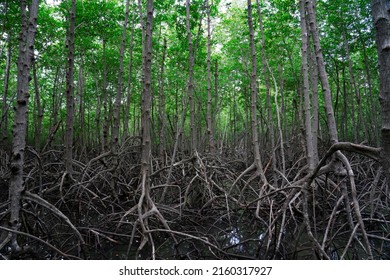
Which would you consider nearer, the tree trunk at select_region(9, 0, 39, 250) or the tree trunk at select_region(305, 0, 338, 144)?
the tree trunk at select_region(9, 0, 39, 250)

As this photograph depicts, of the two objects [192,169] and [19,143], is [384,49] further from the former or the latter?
[192,169]

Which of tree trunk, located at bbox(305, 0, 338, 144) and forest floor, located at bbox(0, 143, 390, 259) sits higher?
tree trunk, located at bbox(305, 0, 338, 144)

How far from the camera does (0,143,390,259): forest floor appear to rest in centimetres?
250

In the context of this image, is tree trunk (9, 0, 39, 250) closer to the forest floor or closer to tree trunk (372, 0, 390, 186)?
the forest floor

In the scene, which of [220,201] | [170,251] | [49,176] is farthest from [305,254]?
[49,176]

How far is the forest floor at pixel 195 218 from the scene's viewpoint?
2502 mm

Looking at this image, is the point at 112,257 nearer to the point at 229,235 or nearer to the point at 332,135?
the point at 229,235

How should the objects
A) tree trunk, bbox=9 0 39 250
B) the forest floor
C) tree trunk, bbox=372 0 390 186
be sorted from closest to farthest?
tree trunk, bbox=372 0 390 186 < tree trunk, bbox=9 0 39 250 < the forest floor

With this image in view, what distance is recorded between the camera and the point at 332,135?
8.14 feet

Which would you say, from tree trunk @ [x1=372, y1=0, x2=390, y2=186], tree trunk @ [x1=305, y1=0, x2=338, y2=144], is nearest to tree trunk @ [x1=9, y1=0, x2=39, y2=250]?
tree trunk @ [x1=372, y1=0, x2=390, y2=186]

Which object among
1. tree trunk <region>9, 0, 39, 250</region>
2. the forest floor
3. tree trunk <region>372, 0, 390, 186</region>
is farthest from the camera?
the forest floor

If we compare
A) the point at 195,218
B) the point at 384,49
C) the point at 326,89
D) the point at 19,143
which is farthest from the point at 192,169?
the point at 384,49

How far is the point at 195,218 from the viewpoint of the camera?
412cm

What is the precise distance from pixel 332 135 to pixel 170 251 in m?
1.87
